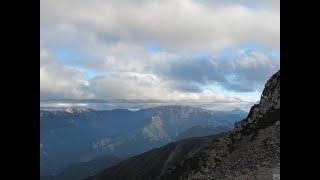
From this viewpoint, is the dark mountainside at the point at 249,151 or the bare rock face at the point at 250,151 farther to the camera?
the dark mountainside at the point at 249,151

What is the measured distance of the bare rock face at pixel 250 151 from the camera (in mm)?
60656

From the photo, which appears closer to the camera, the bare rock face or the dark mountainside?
the bare rock face

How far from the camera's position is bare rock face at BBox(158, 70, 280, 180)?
60.7 m

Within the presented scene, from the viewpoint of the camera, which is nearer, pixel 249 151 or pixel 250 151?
pixel 250 151

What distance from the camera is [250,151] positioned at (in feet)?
223

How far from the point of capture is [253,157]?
64.8 m
